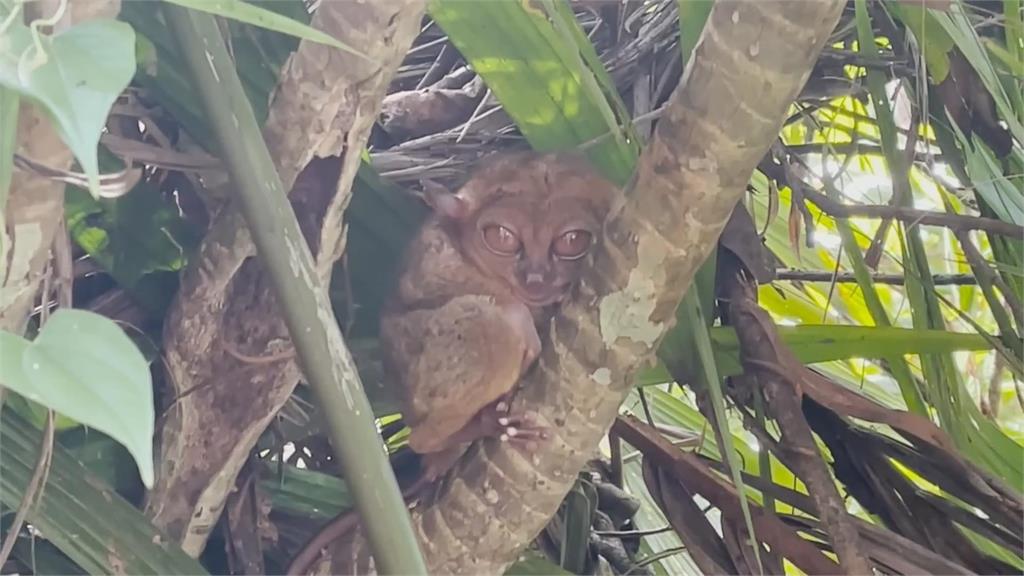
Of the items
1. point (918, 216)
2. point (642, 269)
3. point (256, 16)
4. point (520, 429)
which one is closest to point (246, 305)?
point (520, 429)

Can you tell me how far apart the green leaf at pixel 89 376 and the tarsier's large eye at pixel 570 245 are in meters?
1.07

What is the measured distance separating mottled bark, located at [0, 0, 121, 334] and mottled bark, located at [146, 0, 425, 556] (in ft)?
0.75

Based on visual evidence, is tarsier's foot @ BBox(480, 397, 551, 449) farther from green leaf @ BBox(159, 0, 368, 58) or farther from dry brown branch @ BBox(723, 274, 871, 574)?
green leaf @ BBox(159, 0, 368, 58)

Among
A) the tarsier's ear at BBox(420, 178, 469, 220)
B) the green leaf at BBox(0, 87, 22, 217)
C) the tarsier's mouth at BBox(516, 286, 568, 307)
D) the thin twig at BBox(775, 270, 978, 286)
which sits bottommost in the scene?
the tarsier's mouth at BBox(516, 286, 568, 307)

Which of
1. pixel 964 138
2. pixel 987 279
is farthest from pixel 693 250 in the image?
pixel 987 279

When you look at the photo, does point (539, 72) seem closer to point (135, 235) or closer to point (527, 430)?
point (527, 430)

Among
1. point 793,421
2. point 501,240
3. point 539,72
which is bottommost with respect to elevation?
point 793,421

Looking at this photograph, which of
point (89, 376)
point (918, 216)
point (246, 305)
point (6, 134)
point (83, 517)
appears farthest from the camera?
point (918, 216)

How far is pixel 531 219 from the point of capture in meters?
1.58

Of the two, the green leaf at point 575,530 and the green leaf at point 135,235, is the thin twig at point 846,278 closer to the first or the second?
the green leaf at point 575,530

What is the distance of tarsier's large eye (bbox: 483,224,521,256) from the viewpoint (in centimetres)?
156

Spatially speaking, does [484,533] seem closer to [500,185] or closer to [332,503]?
[332,503]

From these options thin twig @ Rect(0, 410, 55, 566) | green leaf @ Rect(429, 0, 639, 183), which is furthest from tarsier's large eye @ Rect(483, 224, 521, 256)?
thin twig @ Rect(0, 410, 55, 566)

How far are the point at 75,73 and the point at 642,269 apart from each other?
0.57 metres
